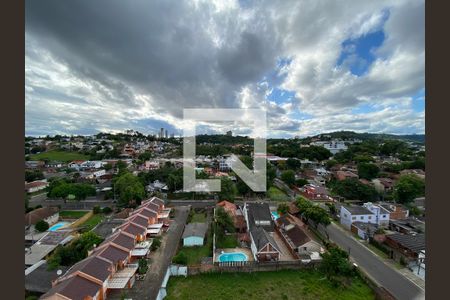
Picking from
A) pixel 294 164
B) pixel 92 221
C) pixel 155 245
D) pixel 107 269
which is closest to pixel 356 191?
pixel 294 164

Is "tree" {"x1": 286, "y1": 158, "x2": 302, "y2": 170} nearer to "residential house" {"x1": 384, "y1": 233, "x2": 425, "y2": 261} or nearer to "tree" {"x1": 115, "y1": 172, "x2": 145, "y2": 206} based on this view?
"residential house" {"x1": 384, "y1": 233, "x2": 425, "y2": 261}

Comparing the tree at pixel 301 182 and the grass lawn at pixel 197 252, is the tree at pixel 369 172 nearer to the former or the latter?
the tree at pixel 301 182

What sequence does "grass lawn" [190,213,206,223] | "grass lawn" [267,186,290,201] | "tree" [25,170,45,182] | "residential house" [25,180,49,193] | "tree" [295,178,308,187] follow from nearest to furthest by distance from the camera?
1. "grass lawn" [190,213,206,223]
2. "grass lawn" [267,186,290,201]
3. "residential house" [25,180,49,193]
4. "tree" [295,178,308,187]
5. "tree" [25,170,45,182]

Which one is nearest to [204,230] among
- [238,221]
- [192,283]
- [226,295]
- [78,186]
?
[238,221]

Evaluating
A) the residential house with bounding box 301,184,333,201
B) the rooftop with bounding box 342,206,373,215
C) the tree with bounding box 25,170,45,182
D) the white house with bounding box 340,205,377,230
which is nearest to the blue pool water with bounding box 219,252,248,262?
the white house with bounding box 340,205,377,230

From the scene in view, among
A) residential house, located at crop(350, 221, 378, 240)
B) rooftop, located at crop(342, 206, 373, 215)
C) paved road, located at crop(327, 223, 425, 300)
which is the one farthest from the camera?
rooftop, located at crop(342, 206, 373, 215)

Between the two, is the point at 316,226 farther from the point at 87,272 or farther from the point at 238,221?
the point at 87,272

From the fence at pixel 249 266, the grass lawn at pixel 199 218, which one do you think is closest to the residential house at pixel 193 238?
the fence at pixel 249 266
